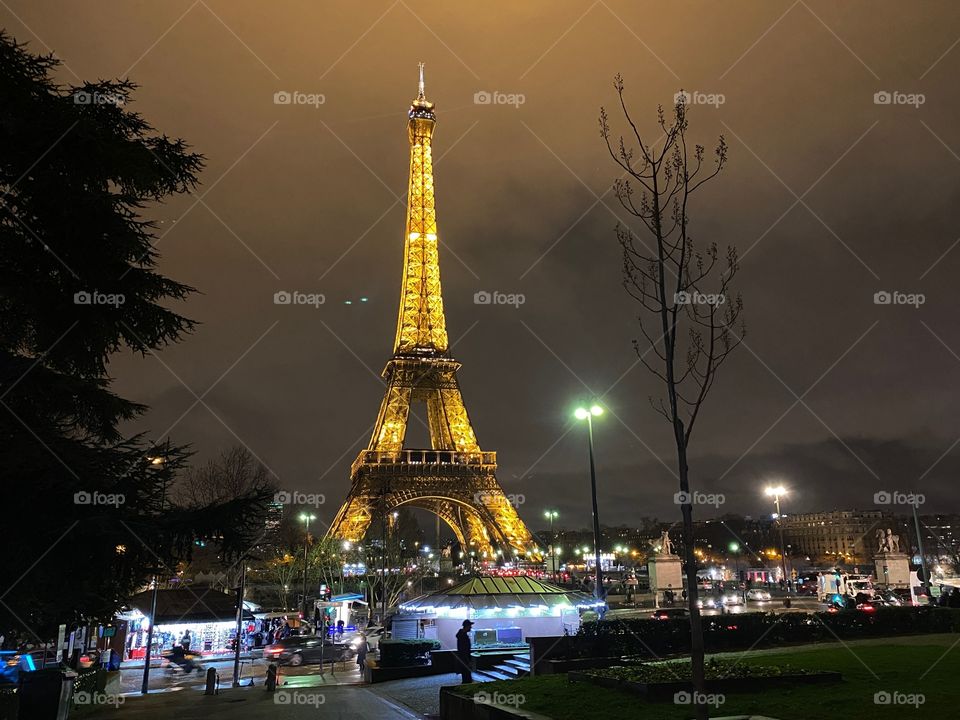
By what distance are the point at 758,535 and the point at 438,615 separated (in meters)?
177

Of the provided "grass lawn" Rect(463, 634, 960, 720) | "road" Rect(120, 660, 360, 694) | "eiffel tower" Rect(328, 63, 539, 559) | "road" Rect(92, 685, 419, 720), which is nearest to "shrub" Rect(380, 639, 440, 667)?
"road" Rect(120, 660, 360, 694)

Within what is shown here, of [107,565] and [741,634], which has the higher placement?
[107,565]

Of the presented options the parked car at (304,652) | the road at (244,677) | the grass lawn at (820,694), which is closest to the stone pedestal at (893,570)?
the grass lawn at (820,694)

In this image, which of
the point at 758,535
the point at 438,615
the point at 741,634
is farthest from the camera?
the point at 758,535

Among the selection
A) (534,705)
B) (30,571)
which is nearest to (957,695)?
(534,705)

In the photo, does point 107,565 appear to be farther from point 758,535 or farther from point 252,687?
point 758,535

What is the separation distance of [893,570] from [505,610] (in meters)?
36.6

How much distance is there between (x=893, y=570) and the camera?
156ft

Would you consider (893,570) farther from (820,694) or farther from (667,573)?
(820,694)

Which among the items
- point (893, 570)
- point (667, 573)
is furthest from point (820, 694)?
point (893, 570)

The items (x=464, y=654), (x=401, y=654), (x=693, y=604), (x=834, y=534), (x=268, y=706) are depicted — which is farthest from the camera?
(x=834, y=534)

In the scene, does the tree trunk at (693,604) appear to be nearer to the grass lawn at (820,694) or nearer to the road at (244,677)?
the grass lawn at (820,694)

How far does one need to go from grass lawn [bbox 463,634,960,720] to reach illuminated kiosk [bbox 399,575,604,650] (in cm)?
789

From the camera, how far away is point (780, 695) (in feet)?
39.3
